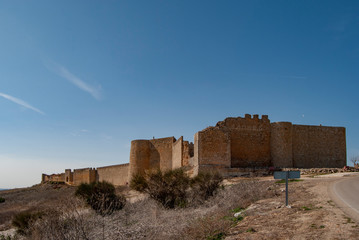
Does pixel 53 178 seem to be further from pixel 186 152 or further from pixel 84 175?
pixel 186 152

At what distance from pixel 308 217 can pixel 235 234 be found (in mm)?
1775

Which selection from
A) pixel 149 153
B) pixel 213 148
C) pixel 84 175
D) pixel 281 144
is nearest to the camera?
pixel 213 148

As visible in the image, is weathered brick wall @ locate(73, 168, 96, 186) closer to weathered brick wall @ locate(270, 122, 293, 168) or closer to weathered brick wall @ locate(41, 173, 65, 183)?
weathered brick wall @ locate(41, 173, 65, 183)

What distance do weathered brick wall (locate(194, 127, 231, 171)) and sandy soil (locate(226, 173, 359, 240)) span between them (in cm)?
1111

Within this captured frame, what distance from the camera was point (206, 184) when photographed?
14.0 meters

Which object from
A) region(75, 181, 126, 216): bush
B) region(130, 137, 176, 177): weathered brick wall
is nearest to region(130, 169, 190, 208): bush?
region(75, 181, 126, 216): bush

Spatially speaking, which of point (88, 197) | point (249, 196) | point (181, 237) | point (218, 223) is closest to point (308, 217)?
point (218, 223)

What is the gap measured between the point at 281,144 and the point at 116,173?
824 inches

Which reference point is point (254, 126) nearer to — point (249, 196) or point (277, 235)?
point (249, 196)

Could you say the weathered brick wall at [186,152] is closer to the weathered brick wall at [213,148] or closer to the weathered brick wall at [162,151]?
the weathered brick wall at [162,151]

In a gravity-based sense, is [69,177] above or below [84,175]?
below

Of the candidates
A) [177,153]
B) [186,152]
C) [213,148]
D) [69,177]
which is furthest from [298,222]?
[69,177]

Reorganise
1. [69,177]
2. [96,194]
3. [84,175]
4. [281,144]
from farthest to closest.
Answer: [69,177] → [84,175] → [281,144] → [96,194]

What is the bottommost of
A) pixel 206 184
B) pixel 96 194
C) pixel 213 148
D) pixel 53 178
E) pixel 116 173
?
pixel 53 178
